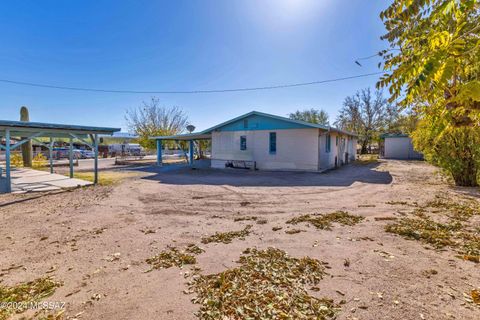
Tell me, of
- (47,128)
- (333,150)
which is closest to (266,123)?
(333,150)

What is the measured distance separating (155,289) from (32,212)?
5.65 m

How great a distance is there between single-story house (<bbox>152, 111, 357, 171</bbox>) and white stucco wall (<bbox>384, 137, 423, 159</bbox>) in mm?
12746

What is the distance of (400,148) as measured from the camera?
84.6 ft

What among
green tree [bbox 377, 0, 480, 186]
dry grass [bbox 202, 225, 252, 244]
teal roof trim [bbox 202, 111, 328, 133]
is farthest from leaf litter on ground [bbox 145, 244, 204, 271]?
teal roof trim [bbox 202, 111, 328, 133]

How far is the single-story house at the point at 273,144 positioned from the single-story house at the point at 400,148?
41.6 ft

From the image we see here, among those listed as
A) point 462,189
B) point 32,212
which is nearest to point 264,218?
point 32,212

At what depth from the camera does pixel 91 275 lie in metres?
2.90

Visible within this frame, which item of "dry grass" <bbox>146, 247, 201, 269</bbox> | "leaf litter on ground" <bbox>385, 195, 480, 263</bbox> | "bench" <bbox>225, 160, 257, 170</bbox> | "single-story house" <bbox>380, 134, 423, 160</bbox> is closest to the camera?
"dry grass" <bbox>146, 247, 201, 269</bbox>

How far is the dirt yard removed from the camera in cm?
226

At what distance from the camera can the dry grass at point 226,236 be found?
3.98 metres

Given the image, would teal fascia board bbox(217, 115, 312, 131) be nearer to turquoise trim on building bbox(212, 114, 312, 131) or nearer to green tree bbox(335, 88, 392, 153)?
turquoise trim on building bbox(212, 114, 312, 131)

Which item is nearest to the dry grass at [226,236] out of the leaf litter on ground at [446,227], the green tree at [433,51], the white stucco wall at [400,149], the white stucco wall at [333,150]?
the leaf litter on ground at [446,227]

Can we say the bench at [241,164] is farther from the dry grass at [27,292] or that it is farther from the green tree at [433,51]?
the dry grass at [27,292]

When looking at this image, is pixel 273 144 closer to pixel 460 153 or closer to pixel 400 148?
pixel 460 153
